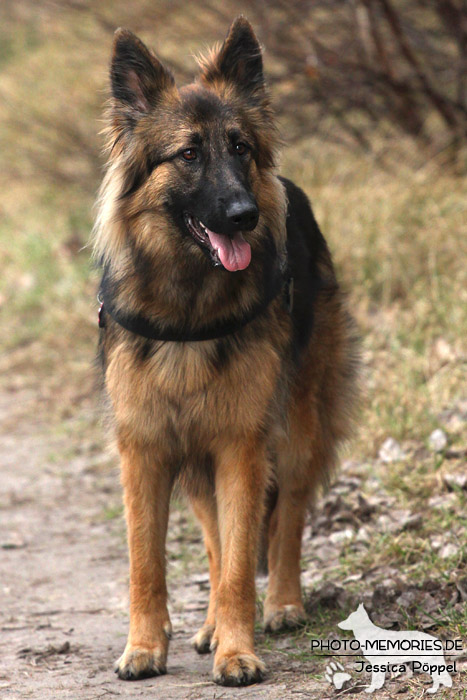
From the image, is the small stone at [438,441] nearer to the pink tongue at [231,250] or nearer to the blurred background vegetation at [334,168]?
the blurred background vegetation at [334,168]

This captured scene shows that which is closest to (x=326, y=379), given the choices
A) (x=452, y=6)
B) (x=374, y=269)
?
(x=374, y=269)

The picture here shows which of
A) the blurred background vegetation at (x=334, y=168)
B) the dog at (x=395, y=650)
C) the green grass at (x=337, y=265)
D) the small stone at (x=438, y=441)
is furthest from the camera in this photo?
the blurred background vegetation at (x=334, y=168)

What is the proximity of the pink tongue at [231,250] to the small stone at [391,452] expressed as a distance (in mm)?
2377

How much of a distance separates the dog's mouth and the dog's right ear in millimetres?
571

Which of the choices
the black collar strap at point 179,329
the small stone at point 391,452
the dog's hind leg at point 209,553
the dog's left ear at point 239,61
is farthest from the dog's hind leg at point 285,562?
the dog's left ear at point 239,61

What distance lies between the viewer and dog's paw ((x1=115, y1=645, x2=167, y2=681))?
3.60m

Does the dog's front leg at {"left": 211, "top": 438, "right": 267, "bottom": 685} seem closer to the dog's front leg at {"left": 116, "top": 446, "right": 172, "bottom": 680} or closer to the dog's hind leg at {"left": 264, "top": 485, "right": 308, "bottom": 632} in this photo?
the dog's front leg at {"left": 116, "top": 446, "right": 172, "bottom": 680}

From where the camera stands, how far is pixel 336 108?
33.3ft

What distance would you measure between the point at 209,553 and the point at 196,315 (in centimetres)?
123

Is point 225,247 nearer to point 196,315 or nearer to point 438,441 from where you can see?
point 196,315

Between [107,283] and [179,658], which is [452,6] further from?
[179,658]

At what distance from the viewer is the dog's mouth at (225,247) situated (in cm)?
355

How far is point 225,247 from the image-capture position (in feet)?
11.7

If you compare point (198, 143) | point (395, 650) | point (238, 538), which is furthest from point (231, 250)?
point (395, 650)
